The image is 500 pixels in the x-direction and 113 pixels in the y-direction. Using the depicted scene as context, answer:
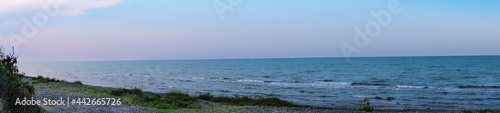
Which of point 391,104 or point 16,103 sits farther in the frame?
point 391,104

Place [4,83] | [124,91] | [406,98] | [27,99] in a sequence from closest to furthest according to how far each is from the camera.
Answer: [4,83] < [27,99] < [124,91] < [406,98]

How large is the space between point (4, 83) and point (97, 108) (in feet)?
19.4

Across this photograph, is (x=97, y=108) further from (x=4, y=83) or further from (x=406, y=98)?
(x=406, y=98)

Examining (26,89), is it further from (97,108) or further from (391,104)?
(391,104)

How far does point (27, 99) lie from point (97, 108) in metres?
5.25

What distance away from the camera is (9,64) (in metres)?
8.49

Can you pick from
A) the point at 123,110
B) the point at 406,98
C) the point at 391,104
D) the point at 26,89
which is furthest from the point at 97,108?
the point at 406,98

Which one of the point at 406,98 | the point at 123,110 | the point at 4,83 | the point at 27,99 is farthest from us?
the point at 406,98

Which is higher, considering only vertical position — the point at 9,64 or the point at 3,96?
the point at 9,64

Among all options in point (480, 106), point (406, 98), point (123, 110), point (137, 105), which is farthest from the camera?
point (406, 98)

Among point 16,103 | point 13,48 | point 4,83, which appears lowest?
point 16,103

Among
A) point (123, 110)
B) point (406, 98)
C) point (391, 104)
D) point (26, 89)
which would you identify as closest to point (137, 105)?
point (123, 110)

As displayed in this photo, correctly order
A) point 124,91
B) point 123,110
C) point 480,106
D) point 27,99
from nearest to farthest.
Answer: point 27,99, point 123,110, point 480,106, point 124,91

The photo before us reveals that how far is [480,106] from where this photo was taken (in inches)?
787
